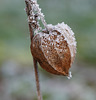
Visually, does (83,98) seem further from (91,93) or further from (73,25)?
(73,25)

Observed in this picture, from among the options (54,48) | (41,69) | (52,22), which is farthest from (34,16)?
(52,22)

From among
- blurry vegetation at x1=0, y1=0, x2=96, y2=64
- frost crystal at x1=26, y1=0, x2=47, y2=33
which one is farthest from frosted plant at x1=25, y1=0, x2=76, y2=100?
blurry vegetation at x1=0, y1=0, x2=96, y2=64

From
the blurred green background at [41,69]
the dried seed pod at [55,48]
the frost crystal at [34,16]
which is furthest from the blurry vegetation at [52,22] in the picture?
the frost crystal at [34,16]

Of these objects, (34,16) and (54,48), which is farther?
(54,48)

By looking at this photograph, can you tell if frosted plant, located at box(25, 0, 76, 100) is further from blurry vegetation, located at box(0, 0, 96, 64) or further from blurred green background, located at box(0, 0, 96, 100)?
blurry vegetation, located at box(0, 0, 96, 64)

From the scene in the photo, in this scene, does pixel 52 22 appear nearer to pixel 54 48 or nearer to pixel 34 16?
pixel 54 48

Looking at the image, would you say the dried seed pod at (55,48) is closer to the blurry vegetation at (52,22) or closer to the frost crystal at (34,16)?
the frost crystal at (34,16)

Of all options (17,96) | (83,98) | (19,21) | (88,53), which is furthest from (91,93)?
(19,21)
